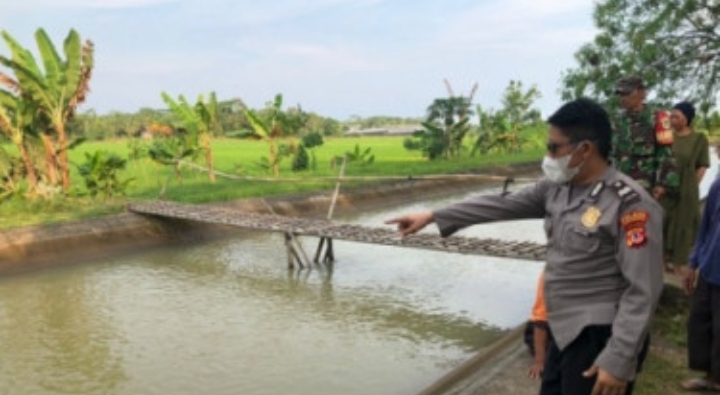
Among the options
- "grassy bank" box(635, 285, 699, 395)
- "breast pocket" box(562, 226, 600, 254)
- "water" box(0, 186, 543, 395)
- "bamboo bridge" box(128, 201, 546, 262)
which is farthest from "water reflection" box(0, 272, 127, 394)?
"breast pocket" box(562, 226, 600, 254)

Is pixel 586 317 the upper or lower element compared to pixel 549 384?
upper

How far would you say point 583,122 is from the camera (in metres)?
1.89

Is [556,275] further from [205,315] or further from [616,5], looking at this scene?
[616,5]

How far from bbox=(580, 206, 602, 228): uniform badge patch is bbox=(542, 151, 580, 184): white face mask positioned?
121mm

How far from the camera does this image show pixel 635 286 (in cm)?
177

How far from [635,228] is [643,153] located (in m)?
2.99

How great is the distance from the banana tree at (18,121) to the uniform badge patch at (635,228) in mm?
12327

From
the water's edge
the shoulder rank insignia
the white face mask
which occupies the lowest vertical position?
the water's edge

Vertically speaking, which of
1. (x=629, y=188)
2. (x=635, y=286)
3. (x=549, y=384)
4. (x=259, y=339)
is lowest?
(x=259, y=339)

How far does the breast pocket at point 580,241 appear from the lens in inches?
73.3

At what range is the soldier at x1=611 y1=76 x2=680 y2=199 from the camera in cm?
438

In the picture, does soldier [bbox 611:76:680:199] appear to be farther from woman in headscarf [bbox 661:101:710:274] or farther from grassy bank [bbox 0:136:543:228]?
grassy bank [bbox 0:136:543:228]

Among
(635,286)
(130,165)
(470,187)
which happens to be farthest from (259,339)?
(130,165)

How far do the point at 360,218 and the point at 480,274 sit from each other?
5.75 meters
